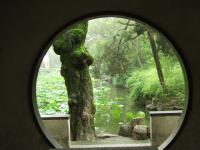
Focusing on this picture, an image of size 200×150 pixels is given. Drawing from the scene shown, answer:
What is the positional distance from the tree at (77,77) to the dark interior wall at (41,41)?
3602 mm

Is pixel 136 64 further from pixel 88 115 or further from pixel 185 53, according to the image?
pixel 185 53

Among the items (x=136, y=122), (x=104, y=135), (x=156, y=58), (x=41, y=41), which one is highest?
(x=156, y=58)

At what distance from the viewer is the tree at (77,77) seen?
7688 millimetres

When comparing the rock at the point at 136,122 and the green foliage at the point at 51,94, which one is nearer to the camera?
the rock at the point at 136,122

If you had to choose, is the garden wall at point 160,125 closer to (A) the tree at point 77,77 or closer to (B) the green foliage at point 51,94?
(A) the tree at point 77,77

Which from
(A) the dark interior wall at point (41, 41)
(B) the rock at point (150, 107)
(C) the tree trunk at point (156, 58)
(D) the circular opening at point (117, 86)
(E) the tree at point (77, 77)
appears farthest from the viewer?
(B) the rock at point (150, 107)

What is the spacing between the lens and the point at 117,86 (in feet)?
30.8

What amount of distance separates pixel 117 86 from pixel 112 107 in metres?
0.56

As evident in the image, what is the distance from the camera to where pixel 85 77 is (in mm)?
7871

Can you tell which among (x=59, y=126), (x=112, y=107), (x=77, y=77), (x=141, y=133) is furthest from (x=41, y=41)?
(x=112, y=107)

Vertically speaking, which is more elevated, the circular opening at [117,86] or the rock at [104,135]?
the circular opening at [117,86]

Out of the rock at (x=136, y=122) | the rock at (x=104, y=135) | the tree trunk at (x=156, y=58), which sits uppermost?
the tree trunk at (x=156, y=58)

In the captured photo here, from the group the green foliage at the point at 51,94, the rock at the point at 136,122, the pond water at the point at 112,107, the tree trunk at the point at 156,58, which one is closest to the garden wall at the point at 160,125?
the rock at the point at 136,122

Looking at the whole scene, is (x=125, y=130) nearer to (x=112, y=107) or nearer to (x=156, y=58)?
(x=112, y=107)
